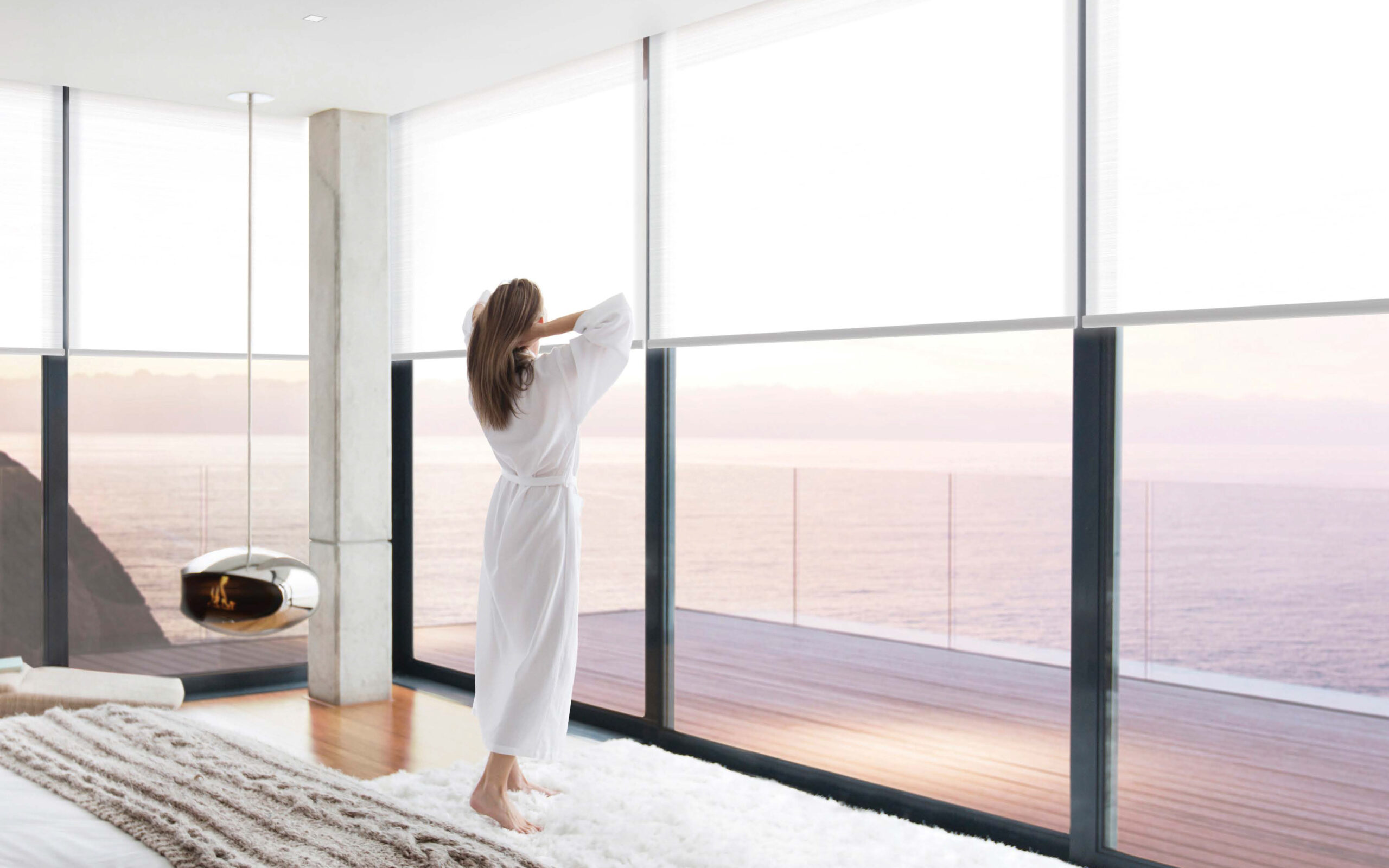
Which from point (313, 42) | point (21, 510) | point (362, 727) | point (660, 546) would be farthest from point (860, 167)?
point (21, 510)

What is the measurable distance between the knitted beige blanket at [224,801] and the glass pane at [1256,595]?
1.91m

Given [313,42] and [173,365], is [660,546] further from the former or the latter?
[173,365]

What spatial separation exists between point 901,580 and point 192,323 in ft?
10.7

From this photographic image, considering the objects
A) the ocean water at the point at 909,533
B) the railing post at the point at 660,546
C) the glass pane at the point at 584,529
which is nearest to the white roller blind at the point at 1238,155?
the ocean water at the point at 909,533

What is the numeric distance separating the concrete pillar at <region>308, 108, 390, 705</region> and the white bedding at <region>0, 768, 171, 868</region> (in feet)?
9.98

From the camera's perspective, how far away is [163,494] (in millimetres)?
5262

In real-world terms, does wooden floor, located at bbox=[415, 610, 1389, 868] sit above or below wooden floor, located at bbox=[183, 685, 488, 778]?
above

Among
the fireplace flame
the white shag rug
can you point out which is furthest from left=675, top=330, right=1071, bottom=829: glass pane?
the fireplace flame

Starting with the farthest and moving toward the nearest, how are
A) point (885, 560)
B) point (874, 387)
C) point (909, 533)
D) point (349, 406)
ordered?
1. point (349, 406)
2. point (885, 560)
3. point (909, 533)
4. point (874, 387)

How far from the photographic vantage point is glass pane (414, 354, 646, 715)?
15.7ft

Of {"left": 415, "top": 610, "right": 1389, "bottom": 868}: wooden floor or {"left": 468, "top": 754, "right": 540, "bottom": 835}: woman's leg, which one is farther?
{"left": 468, "top": 754, "right": 540, "bottom": 835}: woman's leg

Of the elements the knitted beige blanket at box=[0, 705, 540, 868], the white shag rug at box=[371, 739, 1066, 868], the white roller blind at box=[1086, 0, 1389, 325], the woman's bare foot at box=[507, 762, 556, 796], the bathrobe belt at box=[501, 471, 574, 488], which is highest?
the white roller blind at box=[1086, 0, 1389, 325]

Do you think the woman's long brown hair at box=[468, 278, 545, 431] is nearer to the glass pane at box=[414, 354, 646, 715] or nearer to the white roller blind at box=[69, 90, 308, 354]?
the glass pane at box=[414, 354, 646, 715]

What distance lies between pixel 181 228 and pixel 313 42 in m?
1.43
